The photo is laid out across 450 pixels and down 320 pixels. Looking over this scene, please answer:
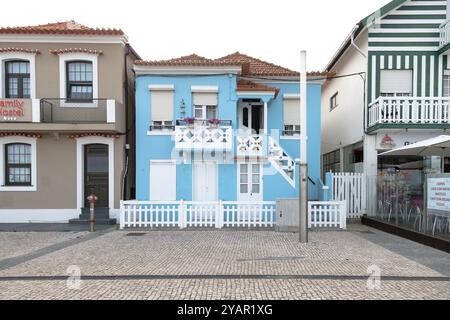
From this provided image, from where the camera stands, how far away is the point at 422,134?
1329 centimetres

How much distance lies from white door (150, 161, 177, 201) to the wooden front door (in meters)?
1.81

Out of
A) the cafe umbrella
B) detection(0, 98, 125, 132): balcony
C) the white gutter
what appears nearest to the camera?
the cafe umbrella

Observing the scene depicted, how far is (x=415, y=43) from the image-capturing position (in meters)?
14.1

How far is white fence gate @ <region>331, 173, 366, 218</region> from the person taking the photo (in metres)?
13.4

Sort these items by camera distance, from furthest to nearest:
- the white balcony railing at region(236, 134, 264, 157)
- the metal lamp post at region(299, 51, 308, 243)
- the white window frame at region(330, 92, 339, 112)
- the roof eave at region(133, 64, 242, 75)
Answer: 1. the white window frame at region(330, 92, 339, 112)
2. the roof eave at region(133, 64, 242, 75)
3. the white balcony railing at region(236, 134, 264, 157)
4. the metal lamp post at region(299, 51, 308, 243)

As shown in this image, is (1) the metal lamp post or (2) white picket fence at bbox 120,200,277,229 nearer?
(1) the metal lamp post

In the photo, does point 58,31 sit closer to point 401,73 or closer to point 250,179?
point 250,179

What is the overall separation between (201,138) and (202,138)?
0.04m

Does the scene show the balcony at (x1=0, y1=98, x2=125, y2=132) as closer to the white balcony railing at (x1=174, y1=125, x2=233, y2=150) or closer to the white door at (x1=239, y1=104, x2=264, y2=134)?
the white balcony railing at (x1=174, y1=125, x2=233, y2=150)

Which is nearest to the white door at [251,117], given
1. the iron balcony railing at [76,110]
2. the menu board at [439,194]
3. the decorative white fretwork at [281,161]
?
the decorative white fretwork at [281,161]

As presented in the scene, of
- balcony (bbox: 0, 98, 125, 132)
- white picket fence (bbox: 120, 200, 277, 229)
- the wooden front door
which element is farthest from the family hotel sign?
white picket fence (bbox: 120, 200, 277, 229)

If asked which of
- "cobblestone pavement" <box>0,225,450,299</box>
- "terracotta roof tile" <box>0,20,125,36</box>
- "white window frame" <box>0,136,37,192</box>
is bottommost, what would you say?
"cobblestone pavement" <box>0,225,450,299</box>

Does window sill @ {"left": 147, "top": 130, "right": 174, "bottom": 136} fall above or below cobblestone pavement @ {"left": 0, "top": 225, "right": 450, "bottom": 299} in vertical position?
above

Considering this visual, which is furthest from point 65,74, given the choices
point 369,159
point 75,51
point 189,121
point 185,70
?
point 369,159
